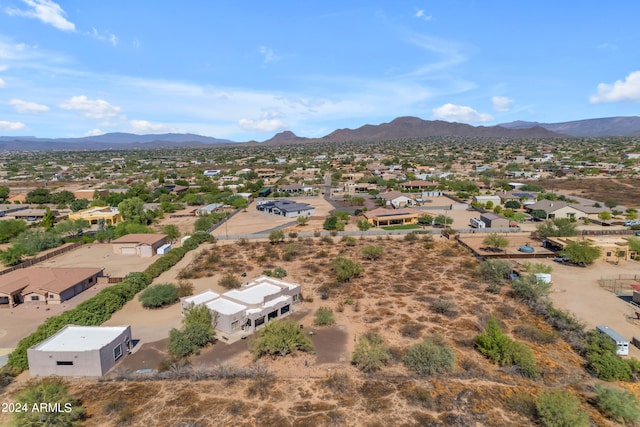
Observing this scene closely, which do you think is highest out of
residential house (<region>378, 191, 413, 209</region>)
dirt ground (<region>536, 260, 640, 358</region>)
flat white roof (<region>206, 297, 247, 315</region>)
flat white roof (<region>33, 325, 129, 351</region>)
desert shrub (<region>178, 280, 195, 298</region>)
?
residential house (<region>378, 191, 413, 209</region>)

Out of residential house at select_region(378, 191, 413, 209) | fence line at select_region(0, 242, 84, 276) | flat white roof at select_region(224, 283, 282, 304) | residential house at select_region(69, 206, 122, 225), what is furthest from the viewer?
residential house at select_region(378, 191, 413, 209)

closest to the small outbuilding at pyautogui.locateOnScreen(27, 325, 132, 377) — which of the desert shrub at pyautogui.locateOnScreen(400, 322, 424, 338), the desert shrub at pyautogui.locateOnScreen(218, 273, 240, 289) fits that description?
the desert shrub at pyautogui.locateOnScreen(218, 273, 240, 289)

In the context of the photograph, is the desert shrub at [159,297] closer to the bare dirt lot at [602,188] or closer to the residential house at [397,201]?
the residential house at [397,201]

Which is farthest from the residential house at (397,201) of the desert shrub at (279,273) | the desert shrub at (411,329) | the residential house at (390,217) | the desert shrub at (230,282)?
the desert shrub at (411,329)

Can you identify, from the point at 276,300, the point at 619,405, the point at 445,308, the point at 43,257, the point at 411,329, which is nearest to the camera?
the point at 619,405

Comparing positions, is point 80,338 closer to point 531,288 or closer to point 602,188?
point 531,288

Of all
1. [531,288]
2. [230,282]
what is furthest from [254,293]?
[531,288]

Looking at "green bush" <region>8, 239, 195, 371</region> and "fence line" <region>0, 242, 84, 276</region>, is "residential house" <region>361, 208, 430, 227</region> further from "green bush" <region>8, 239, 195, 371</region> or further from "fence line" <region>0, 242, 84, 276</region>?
"fence line" <region>0, 242, 84, 276</region>

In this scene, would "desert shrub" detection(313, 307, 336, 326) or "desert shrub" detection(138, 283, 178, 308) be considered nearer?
"desert shrub" detection(313, 307, 336, 326)
